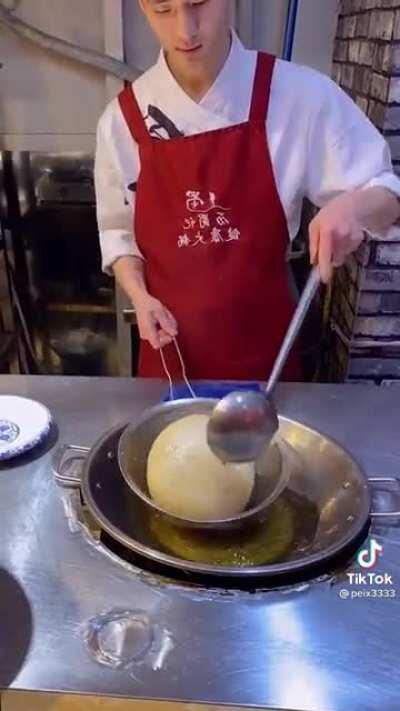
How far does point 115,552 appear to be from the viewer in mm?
606

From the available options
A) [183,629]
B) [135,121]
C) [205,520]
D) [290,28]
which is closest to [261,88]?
[135,121]

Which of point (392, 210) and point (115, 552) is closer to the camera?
point (115, 552)

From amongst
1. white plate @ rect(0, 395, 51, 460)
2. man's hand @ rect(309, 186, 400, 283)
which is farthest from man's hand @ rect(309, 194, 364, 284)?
white plate @ rect(0, 395, 51, 460)

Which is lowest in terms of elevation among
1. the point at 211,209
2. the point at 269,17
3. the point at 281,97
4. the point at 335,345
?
the point at 335,345

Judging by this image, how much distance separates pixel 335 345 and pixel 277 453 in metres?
0.80

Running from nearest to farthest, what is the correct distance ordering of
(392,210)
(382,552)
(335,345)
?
1. (382,552)
2. (392,210)
3. (335,345)

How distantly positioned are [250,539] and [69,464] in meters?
0.22

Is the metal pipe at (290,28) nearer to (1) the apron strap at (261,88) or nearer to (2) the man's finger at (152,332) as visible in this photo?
(1) the apron strap at (261,88)

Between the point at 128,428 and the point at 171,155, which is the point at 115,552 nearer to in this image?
the point at 128,428

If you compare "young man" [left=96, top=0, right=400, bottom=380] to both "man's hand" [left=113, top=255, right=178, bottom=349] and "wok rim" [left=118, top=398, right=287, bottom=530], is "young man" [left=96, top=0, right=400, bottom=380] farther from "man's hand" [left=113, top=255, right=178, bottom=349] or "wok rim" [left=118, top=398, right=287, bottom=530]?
"wok rim" [left=118, top=398, right=287, bottom=530]

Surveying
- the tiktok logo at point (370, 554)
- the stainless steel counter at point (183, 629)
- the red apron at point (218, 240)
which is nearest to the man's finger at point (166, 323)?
the red apron at point (218, 240)

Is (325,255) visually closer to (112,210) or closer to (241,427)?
(241,427)

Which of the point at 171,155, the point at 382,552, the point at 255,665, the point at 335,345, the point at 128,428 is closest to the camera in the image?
the point at 255,665

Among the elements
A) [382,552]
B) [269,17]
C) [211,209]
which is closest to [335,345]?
[211,209]
